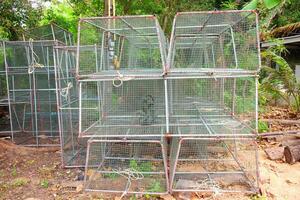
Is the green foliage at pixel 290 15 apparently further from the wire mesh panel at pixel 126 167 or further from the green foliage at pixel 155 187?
the green foliage at pixel 155 187

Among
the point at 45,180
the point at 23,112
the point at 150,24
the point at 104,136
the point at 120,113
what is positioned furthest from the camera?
the point at 23,112

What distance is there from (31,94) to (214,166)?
4.15 metres

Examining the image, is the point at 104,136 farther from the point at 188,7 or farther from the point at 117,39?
the point at 188,7

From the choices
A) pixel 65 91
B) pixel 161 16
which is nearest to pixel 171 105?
pixel 65 91

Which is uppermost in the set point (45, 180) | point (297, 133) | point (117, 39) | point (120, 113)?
point (117, 39)

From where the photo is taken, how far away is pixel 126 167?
555 centimetres

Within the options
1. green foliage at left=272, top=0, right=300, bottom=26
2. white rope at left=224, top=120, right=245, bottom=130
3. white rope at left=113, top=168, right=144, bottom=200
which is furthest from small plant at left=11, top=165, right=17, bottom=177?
green foliage at left=272, top=0, right=300, bottom=26

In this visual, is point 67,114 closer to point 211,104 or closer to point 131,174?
point 131,174

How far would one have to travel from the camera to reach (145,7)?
34.3 feet

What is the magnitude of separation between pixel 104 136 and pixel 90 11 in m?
6.51

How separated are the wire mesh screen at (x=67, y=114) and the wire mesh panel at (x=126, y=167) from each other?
0.44 m

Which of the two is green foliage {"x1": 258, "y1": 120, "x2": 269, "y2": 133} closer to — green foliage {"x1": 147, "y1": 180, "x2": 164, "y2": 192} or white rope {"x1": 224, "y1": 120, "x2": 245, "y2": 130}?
white rope {"x1": 224, "y1": 120, "x2": 245, "y2": 130}

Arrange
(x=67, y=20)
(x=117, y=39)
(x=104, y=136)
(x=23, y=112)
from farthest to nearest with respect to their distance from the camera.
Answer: (x=67, y=20)
(x=23, y=112)
(x=117, y=39)
(x=104, y=136)

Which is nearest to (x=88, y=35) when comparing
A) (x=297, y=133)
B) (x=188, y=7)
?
(x=297, y=133)
